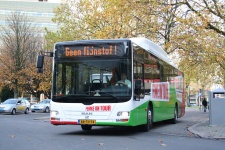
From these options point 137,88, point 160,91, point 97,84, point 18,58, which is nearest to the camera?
point 97,84

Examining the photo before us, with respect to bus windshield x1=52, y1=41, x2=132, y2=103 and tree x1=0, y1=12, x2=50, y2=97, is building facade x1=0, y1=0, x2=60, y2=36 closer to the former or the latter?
tree x1=0, y1=12, x2=50, y2=97

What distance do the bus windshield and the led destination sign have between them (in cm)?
8

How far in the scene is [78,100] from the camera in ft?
43.0

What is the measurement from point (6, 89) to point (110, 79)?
48612 mm

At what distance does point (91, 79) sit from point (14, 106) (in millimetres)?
26343

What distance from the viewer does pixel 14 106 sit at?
37.9 metres

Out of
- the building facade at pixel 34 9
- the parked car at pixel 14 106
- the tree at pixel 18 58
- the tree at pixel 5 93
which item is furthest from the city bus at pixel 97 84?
the building facade at pixel 34 9

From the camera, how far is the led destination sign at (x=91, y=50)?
43.4 feet

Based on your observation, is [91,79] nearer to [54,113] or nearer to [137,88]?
[137,88]

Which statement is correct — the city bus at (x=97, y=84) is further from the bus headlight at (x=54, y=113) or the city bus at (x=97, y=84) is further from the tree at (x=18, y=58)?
the tree at (x=18, y=58)

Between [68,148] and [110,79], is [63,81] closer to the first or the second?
[110,79]

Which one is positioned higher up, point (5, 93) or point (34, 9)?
point (34, 9)

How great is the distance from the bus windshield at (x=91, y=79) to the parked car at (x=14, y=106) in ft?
81.9

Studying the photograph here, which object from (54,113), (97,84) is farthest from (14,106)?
(97,84)
